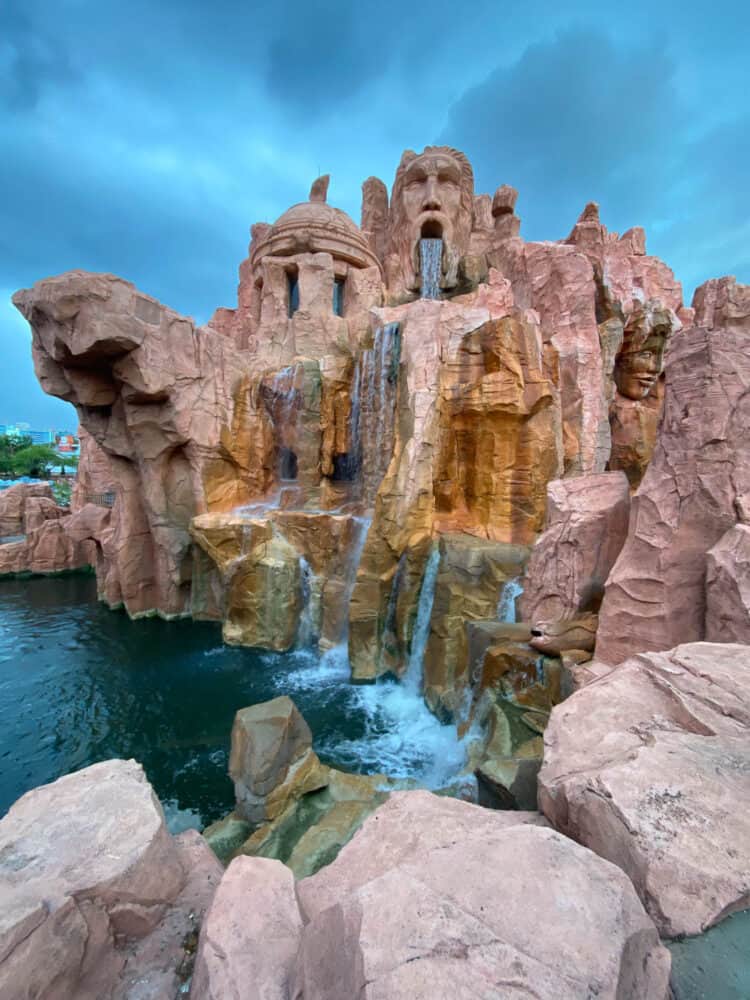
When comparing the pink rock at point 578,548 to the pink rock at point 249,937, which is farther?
the pink rock at point 578,548

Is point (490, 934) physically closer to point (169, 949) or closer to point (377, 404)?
point (169, 949)

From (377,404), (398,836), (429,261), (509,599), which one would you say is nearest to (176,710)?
(509,599)

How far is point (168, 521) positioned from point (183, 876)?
1174 cm

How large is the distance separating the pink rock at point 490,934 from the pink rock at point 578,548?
4.13 m

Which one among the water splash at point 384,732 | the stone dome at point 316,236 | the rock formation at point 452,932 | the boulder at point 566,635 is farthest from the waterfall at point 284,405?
the rock formation at point 452,932

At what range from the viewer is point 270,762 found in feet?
16.9

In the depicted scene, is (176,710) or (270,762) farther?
(176,710)

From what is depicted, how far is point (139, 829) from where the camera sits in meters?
2.18

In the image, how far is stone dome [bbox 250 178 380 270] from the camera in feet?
59.4

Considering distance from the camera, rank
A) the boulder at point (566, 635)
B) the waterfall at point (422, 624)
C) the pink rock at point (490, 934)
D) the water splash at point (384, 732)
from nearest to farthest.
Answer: the pink rock at point (490, 934) < the boulder at point (566, 635) < the water splash at point (384, 732) < the waterfall at point (422, 624)

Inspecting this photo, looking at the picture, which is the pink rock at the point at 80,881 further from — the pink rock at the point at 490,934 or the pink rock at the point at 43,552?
the pink rock at the point at 43,552

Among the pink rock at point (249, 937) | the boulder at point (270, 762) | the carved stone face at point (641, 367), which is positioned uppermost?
the carved stone face at point (641, 367)

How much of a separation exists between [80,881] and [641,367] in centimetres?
2070

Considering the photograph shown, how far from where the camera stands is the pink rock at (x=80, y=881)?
161cm
